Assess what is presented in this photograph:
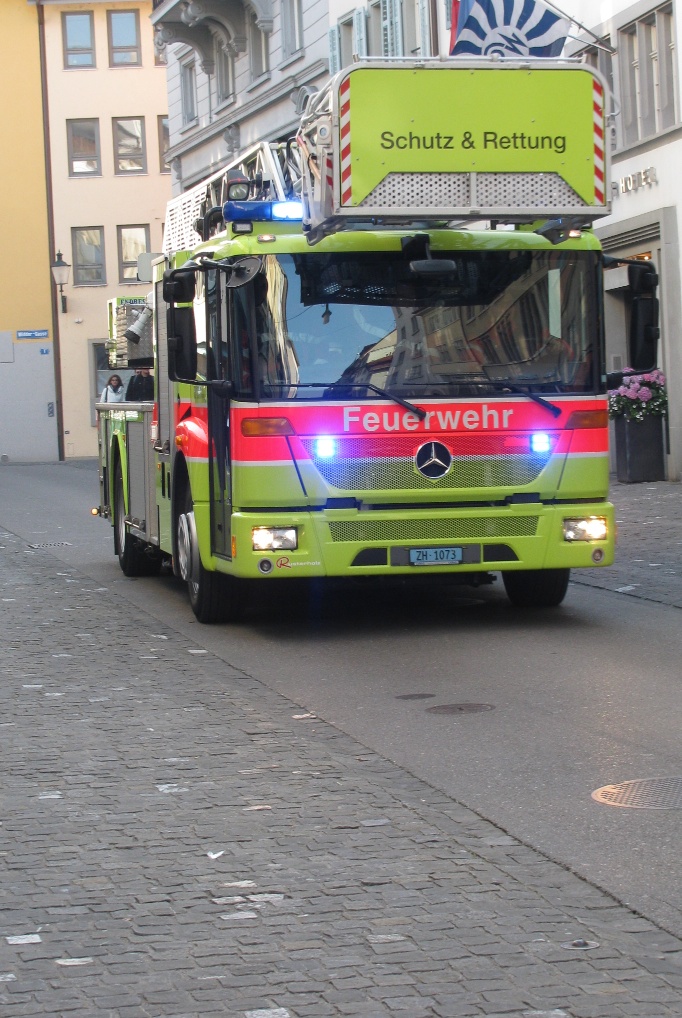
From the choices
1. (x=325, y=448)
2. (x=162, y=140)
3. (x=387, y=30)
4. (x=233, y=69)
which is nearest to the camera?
(x=325, y=448)

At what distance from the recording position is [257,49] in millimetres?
39594

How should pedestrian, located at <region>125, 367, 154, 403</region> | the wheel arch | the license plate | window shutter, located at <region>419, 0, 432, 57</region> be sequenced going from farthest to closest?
window shutter, located at <region>419, 0, 432, 57</region> < pedestrian, located at <region>125, 367, 154, 403</region> < the wheel arch < the license plate

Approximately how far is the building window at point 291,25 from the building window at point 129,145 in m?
20.2

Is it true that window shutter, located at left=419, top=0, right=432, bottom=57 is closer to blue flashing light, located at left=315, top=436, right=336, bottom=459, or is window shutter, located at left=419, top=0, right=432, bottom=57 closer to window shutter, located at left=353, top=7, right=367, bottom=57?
window shutter, located at left=353, top=7, right=367, bottom=57

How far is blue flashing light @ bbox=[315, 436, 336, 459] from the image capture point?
34.9 ft

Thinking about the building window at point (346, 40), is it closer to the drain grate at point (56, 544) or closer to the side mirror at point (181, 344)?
the drain grate at point (56, 544)

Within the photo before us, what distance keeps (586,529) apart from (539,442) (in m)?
0.65

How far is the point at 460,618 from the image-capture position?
39.2 ft

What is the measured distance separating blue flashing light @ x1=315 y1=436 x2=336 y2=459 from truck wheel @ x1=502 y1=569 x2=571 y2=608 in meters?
2.03

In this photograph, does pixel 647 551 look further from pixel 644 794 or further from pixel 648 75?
pixel 648 75

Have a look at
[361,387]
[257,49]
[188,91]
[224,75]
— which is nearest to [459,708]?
[361,387]

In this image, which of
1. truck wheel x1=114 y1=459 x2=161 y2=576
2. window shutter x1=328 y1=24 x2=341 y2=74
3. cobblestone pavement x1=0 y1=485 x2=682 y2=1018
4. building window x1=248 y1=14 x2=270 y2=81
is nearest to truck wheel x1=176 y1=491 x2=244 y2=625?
cobblestone pavement x1=0 y1=485 x2=682 y2=1018

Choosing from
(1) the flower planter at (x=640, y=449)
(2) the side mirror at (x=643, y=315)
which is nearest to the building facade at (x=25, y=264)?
(1) the flower planter at (x=640, y=449)

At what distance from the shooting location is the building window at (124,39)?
56.7 meters
